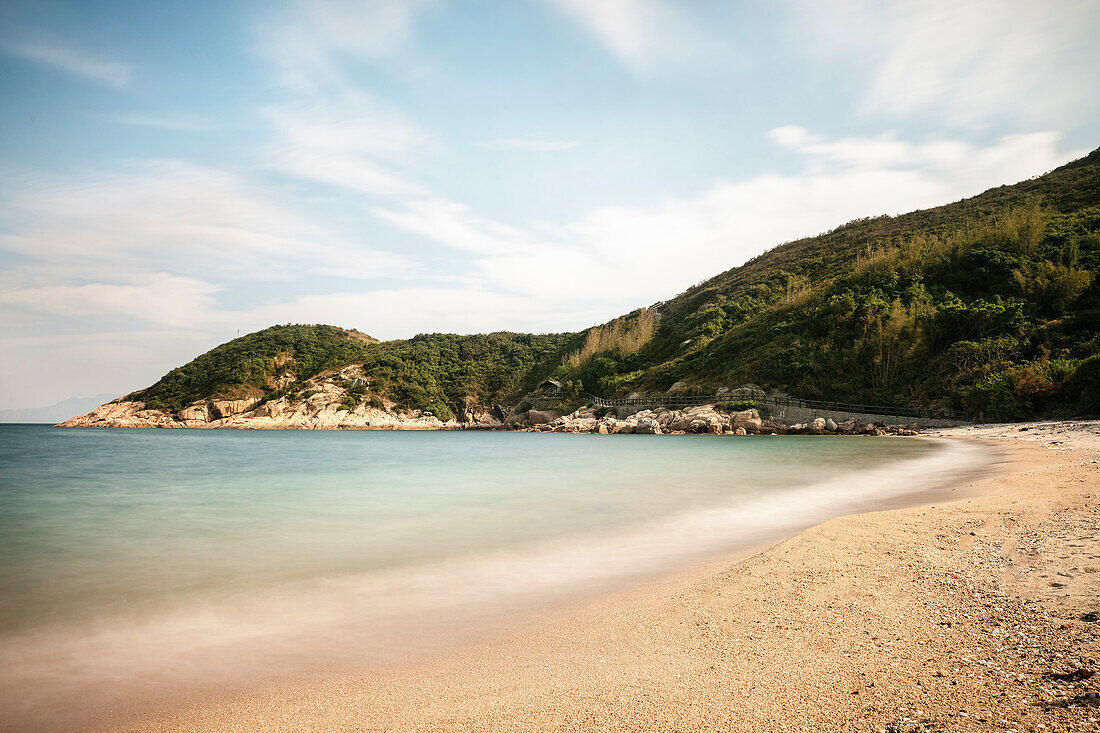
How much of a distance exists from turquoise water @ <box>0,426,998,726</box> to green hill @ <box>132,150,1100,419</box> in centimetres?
2311

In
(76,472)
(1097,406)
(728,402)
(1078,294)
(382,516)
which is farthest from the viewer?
(728,402)

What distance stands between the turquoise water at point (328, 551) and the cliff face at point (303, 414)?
66406 mm

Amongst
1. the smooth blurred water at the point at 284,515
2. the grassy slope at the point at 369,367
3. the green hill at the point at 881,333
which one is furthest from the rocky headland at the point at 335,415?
the smooth blurred water at the point at 284,515

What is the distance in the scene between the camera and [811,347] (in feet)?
144

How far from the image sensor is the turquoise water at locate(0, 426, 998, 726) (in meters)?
Answer: 3.95

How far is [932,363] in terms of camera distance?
35.2 m

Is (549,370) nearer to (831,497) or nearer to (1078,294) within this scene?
(1078,294)

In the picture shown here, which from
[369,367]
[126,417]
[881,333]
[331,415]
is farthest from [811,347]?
[126,417]

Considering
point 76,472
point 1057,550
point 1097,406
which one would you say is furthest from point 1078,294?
point 76,472

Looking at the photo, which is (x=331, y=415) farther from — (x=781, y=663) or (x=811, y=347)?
(x=781, y=663)

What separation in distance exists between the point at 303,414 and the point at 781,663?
8214 centimetres

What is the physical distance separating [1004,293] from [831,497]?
3813 centimetres

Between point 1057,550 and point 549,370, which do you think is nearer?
point 1057,550

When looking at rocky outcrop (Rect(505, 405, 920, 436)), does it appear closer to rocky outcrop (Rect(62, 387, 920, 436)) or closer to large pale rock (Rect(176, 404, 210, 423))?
rocky outcrop (Rect(62, 387, 920, 436))
